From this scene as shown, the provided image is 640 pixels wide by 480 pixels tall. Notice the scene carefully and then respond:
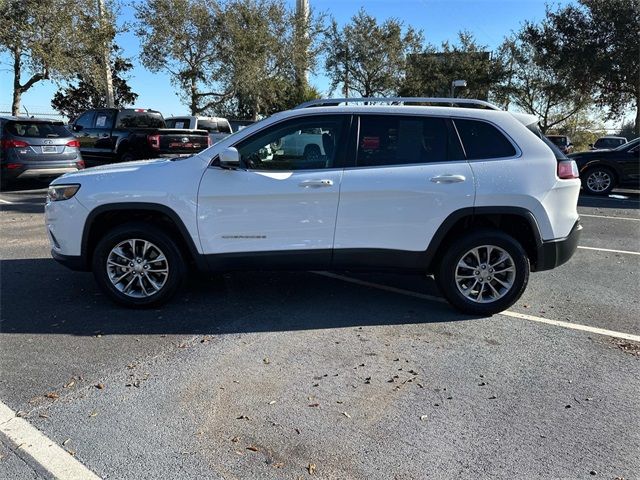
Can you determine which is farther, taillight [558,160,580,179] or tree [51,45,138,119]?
tree [51,45,138,119]

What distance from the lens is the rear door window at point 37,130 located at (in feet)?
37.4

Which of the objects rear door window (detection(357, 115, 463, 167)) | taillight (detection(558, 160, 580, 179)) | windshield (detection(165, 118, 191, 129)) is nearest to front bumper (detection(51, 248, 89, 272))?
rear door window (detection(357, 115, 463, 167))

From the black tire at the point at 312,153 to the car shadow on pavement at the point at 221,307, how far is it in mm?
1374

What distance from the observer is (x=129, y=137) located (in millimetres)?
13945

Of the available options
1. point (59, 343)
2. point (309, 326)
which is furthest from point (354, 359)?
point (59, 343)

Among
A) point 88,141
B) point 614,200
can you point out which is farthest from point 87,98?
point 614,200

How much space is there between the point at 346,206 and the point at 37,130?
391 inches

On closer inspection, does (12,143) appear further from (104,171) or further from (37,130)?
(104,171)

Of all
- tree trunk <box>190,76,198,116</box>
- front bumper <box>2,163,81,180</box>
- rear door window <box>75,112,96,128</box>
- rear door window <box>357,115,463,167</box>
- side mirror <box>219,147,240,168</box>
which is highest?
tree trunk <box>190,76,198,116</box>

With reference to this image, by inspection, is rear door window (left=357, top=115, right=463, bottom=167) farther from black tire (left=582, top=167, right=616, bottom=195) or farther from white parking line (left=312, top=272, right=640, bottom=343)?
black tire (left=582, top=167, right=616, bottom=195)

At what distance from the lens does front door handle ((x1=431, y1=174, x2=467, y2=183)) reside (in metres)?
4.49

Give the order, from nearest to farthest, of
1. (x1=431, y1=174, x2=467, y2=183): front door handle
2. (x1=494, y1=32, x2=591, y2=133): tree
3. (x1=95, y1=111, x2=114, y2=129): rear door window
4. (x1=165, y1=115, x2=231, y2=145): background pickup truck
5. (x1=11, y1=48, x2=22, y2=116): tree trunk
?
1. (x1=431, y1=174, x2=467, y2=183): front door handle
2. (x1=95, y1=111, x2=114, y2=129): rear door window
3. (x1=165, y1=115, x2=231, y2=145): background pickup truck
4. (x1=11, y1=48, x2=22, y2=116): tree trunk
5. (x1=494, y1=32, x2=591, y2=133): tree

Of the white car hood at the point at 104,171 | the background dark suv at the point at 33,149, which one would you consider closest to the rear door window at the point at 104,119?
the background dark suv at the point at 33,149

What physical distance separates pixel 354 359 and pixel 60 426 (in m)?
1.94
